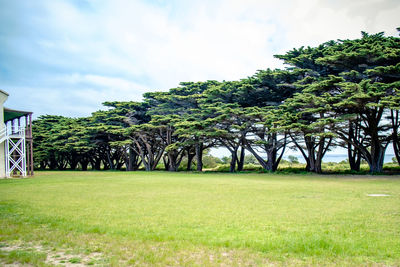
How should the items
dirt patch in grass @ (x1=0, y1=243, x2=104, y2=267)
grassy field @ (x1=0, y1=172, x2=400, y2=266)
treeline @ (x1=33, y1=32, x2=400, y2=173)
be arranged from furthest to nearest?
treeline @ (x1=33, y1=32, x2=400, y2=173) < grassy field @ (x1=0, y1=172, x2=400, y2=266) < dirt patch in grass @ (x1=0, y1=243, x2=104, y2=267)

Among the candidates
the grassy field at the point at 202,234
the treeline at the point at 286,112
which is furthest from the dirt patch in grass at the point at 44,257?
the treeline at the point at 286,112

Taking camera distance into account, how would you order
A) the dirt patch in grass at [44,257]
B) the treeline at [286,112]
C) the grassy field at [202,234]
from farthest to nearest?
1. the treeline at [286,112]
2. the grassy field at [202,234]
3. the dirt patch in grass at [44,257]

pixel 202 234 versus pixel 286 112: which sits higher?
pixel 286 112

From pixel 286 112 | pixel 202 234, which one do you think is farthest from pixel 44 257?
pixel 286 112

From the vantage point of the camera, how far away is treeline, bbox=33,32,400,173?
21781 mm

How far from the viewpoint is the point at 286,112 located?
23984 millimetres

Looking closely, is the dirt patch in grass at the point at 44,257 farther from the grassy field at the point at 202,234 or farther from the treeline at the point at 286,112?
the treeline at the point at 286,112

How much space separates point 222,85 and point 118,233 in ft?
81.3

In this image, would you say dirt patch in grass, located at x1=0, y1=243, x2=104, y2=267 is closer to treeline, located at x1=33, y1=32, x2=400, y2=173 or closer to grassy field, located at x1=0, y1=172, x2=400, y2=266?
grassy field, located at x1=0, y1=172, x2=400, y2=266

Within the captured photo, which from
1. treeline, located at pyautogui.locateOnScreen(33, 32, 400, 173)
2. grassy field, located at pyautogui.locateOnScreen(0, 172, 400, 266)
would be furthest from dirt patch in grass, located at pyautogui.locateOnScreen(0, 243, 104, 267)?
treeline, located at pyautogui.locateOnScreen(33, 32, 400, 173)

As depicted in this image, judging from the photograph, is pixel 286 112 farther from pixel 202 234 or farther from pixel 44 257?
pixel 44 257

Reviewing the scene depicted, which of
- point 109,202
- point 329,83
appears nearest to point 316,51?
point 329,83

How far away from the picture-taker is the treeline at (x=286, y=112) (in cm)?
2178

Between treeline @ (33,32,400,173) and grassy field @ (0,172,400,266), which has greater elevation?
treeline @ (33,32,400,173)
